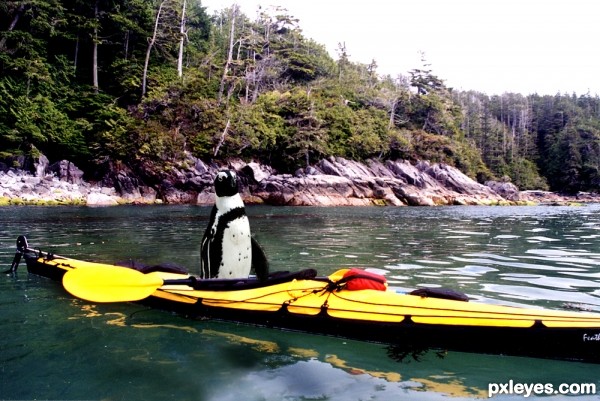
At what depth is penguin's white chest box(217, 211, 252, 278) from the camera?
4.97 m

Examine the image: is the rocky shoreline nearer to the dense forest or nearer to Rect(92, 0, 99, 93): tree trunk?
the dense forest

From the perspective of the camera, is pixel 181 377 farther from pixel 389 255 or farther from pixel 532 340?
pixel 389 255

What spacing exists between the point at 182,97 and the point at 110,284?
91.5ft

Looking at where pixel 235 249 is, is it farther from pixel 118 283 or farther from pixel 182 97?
pixel 182 97

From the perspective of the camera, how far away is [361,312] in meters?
3.76

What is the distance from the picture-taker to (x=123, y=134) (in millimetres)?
27719

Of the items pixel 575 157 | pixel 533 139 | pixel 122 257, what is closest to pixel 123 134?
pixel 122 257

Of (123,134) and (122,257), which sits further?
(123,134)

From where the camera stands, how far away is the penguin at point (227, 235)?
494cm

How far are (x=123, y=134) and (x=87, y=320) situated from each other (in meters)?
25.7

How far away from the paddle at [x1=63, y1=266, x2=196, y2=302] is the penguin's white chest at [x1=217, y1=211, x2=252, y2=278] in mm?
775

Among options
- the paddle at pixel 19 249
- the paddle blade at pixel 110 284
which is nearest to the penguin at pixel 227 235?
the paddle blade at pixel 110 284

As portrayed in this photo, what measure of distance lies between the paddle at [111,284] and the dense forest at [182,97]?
23.8m

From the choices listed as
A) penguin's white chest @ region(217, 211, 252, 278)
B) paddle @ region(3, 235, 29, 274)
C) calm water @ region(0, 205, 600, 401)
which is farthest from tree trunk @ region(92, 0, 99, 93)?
penguin's white chest @ region(217, 211, 252, 278)
